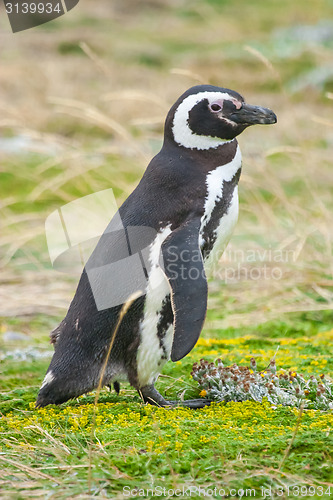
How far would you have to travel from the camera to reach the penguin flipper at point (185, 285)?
3.24 m

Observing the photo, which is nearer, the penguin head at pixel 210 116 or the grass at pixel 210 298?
the grass at pixel 210 298

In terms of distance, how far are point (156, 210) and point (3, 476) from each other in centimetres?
140

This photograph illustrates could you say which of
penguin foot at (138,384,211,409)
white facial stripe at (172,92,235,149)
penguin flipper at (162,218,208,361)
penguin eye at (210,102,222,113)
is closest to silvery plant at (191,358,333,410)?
penguin foot at (138,384,211,409)

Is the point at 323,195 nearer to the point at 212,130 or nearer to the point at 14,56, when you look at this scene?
the point at 212,130

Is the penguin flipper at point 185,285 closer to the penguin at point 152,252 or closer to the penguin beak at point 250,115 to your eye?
the penguin at point 152,252

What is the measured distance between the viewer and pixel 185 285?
3.31m

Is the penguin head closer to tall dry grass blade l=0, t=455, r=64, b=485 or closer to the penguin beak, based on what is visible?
the penguin beak

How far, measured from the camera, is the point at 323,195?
28.3ft

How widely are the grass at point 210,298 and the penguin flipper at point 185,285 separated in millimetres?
356

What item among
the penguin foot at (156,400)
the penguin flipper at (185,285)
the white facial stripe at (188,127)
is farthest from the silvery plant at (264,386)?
the white facial stripe at (188,127)

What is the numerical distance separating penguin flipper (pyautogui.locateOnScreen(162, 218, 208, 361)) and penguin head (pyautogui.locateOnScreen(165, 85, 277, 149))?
1.65 ft

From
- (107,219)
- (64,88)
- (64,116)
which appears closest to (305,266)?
(107,219)

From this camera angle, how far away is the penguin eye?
11.8 feet

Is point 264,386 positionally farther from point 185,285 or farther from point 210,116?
point 210,116
